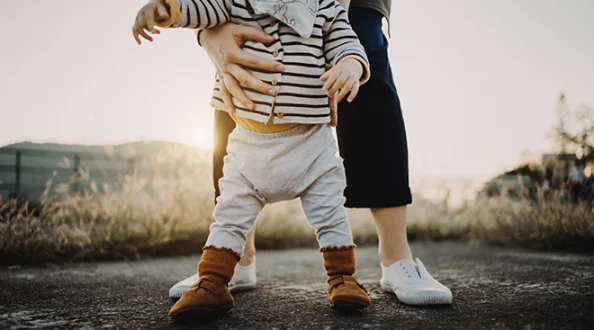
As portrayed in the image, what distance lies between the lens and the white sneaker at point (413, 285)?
139 centimetres

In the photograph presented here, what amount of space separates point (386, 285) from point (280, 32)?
99 cm

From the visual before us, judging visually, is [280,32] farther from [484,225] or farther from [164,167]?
[484,225]

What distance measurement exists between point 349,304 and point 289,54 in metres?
0.80

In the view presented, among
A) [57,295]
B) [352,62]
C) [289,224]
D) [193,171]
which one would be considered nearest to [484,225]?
[289,224]

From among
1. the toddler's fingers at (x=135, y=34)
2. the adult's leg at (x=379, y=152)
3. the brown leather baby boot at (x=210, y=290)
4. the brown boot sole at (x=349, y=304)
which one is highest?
the toddler's fingers at (x=135, y=34)

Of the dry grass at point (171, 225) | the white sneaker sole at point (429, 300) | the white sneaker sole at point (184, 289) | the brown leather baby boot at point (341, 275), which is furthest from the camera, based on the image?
the dry grass at point (171, 225)

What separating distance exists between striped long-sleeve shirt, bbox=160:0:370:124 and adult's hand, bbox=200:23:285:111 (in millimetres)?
23

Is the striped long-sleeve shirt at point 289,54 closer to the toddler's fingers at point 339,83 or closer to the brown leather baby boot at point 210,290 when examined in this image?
the toddler's fingers at point 339,83

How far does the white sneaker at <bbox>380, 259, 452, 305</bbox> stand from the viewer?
139 cm

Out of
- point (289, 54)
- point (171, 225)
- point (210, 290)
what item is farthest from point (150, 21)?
point (171, 225)

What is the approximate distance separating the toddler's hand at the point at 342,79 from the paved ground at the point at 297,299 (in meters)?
0.66

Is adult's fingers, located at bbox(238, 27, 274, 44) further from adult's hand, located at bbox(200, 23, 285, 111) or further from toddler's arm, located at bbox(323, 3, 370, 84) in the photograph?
toddler's arm, located at bbox(323, 3, 370, 84)

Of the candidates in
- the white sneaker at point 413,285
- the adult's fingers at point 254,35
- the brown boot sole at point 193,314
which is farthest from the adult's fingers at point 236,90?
the white sneaker at point 413,285

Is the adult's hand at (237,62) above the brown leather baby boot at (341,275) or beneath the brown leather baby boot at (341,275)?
above
